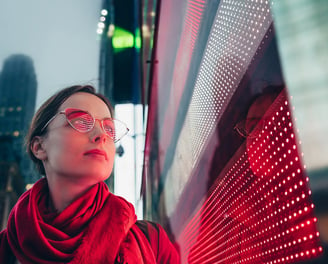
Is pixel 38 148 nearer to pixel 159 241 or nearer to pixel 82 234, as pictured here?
pixel 82 234

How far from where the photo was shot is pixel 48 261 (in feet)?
2.77

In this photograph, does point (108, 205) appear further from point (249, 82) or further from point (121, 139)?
point (249, 82)

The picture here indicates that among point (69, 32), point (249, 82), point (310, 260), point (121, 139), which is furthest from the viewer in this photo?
point (69, 32)

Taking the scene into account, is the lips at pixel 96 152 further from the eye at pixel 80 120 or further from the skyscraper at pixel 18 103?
the skyscraper at pixel 18 103

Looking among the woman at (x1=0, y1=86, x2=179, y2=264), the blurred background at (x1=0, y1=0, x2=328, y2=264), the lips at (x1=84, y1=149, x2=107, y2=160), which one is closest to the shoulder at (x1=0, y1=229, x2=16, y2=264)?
the woman at (x1=0, y1=86, x2=179, y2=264)

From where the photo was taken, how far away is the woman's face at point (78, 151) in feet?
3.22

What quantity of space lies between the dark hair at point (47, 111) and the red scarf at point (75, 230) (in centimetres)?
17

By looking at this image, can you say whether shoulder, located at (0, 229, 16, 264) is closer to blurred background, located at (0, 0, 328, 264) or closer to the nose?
blurred background, located at (0, 0, 328, 264)

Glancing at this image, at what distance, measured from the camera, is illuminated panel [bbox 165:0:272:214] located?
553 millimetres

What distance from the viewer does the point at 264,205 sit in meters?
0.50

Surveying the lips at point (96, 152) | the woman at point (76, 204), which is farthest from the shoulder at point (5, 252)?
the lips at point (96, 152)

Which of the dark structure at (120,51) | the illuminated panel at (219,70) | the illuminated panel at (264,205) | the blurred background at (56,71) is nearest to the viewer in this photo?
the illuminated panel at (264,205)

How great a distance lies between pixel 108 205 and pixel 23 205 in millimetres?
295

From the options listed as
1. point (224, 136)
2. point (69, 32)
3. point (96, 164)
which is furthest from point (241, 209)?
point (69, 32)
